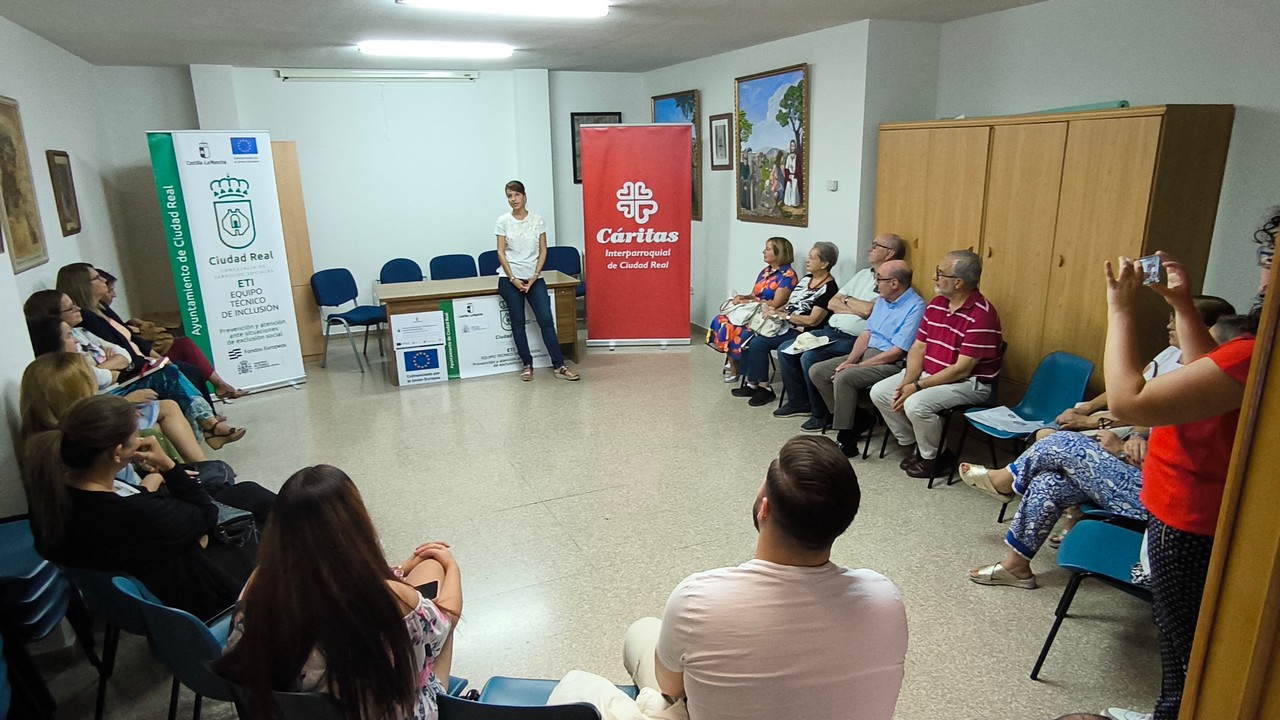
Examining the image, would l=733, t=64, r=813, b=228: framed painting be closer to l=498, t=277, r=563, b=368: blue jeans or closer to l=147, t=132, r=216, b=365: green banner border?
l=498, t=277, r=563, b=368: blue jeans

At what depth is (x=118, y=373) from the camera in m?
4.16

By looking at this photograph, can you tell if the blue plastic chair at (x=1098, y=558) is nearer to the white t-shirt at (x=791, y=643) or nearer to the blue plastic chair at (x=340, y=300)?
the white t-shirt at (x=791, y=643)

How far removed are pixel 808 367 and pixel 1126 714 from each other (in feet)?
9.69

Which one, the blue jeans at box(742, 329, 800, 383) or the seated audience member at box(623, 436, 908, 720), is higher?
the seated audience member at box(623, 436, 908, 720)

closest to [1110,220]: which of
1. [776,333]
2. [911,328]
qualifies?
[911,328]

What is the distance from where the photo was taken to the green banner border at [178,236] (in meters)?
5.57

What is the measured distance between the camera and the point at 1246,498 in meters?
1.07

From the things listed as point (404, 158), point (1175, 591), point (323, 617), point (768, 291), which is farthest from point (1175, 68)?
point (404, 158)

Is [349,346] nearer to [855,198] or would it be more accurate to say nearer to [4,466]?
[4,466]

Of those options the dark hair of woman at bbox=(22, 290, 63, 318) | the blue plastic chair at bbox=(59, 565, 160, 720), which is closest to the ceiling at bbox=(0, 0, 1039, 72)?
the dark hair of woman at bbox=(22, 290, 63, 318)

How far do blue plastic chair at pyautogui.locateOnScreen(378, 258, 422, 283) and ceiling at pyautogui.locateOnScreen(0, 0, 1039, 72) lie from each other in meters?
1.95

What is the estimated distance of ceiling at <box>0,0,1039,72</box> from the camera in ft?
14.1

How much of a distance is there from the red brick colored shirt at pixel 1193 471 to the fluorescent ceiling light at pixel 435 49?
5663 mm

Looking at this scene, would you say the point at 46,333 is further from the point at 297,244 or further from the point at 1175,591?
the point at 1175,591
